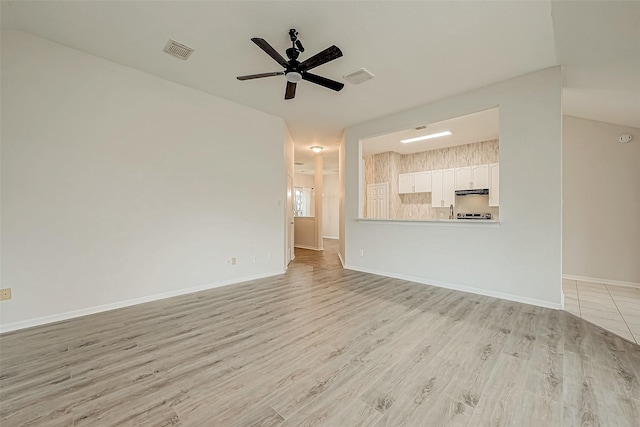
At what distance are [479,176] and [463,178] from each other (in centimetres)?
36

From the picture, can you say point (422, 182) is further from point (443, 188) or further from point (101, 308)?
point (101, 308)

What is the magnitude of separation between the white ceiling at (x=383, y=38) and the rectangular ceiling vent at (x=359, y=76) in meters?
0.09

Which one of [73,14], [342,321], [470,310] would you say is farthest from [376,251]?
[73,14]

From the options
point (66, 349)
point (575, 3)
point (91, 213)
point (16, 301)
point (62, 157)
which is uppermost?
point (575, 3)

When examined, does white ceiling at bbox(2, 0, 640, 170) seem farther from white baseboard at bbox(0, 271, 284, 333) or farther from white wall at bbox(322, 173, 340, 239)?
white wall at bbox(322, 173, 340, 239)

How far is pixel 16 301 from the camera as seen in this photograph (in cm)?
252

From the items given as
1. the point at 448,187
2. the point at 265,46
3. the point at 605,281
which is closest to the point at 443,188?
the point at 448,187

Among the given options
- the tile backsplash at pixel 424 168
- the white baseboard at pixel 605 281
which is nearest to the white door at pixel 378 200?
the tile backsplash at pixel 424 168

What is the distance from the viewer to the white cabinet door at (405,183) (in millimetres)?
7375

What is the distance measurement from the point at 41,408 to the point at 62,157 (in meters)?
2.48

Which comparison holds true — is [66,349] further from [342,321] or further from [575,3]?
[575,3]

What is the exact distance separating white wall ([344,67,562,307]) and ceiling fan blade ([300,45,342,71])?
96.6 inches

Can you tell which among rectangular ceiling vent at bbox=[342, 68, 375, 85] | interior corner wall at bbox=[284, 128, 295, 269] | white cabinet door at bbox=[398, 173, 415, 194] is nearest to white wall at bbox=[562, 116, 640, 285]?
white cabinet door at bbox=[398, 173, 415, 194]

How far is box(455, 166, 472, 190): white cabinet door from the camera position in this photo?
6.42 m
